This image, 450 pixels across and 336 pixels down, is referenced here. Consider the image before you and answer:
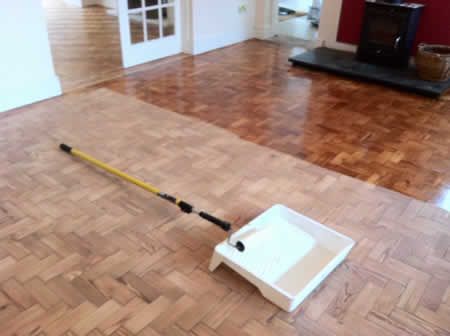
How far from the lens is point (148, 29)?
14.4ft

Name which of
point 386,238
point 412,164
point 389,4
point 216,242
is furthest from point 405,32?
point 216,242

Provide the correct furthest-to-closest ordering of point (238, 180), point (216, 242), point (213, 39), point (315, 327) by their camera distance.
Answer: point (213, 39), point (238, 180), point (216, 242), point (315, 327)

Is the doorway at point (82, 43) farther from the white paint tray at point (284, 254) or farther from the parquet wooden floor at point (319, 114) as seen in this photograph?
the white paint tray at point (284, 254)

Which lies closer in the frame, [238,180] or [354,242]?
[354,242]

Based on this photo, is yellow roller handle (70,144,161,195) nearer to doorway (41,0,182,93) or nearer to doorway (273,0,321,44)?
doorway (41,0,182,93)

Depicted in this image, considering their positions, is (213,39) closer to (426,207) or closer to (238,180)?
(238,180)

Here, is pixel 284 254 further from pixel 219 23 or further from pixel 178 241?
pixel 219 23

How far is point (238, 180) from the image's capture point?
2469 millimetres

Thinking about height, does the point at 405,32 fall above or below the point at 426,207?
above

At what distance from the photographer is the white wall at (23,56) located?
3.14 m

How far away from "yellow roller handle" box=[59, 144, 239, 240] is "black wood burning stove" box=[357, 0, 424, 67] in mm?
2841

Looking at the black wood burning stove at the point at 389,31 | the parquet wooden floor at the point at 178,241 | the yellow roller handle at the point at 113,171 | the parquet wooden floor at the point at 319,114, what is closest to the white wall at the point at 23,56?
the parquet wooden floor at the point at 178,241

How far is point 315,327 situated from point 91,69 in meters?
3.35

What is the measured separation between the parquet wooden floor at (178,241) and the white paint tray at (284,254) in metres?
0.07
